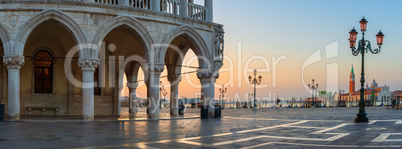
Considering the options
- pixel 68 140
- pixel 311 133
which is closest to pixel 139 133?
pixel 68 140

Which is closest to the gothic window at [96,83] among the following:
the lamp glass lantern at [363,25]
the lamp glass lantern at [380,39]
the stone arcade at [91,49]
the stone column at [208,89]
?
the stone arcade at [91,49]

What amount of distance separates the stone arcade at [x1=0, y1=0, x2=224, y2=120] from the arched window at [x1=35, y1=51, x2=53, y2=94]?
51 millimetres

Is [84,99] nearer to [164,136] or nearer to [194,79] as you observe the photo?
[164,136]

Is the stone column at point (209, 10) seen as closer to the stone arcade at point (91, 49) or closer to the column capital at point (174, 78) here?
the stone arcade at point (91, 49)

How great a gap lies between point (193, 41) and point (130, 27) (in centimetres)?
394

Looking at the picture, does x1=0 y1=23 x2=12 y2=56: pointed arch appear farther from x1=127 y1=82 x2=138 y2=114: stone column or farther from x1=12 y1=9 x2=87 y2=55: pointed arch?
x1=127 y1=82 x2=138 y2=114: stone column

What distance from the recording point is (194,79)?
28.0m

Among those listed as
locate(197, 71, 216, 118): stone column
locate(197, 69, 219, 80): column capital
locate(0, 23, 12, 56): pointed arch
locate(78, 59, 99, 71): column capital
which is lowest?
locate(197, 71, 216, 118): stone column

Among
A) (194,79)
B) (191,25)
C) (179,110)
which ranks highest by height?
(191,25)

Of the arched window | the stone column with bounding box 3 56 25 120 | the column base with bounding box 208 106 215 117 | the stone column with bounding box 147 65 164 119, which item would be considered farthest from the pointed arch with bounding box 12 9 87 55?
the column base with bounding box 208 106 215 117

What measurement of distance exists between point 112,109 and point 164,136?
1319 cm

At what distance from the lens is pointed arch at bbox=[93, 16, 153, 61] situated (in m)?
17.3

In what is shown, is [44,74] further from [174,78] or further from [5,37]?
[174,78]

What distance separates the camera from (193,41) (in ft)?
68.2
